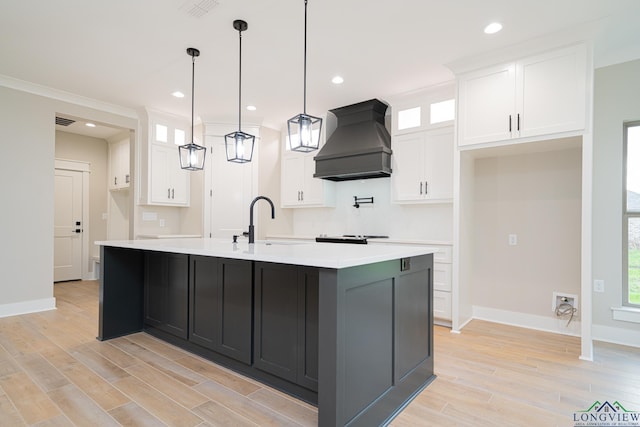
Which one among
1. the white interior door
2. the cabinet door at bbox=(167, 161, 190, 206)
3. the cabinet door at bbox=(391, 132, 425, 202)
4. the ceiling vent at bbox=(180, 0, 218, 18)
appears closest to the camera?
the ceiling vent at bbox=(180, 0, 218, 18)

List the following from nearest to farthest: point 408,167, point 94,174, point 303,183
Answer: point 408,167 → point 303,183 → point 94,174

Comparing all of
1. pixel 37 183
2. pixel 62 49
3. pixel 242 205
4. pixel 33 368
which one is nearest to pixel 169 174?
pixel 242 205

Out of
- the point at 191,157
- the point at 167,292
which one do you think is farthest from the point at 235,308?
the point at 191,157

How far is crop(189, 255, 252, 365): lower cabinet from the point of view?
2299 millimetres

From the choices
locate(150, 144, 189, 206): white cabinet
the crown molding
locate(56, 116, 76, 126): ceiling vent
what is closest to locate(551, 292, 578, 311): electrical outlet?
locate(150, 144, 189, 206): white cabinet

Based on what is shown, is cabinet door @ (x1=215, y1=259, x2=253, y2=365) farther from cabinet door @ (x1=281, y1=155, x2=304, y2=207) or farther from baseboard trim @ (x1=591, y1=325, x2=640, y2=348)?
baseboard trim @ (x1=591, y1=325, x2=640, y2=348)

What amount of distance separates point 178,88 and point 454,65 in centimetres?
324

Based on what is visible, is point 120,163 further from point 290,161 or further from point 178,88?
point 290,161

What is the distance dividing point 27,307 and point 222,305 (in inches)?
127

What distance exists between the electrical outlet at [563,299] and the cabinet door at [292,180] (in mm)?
3507

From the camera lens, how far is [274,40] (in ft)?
10.1

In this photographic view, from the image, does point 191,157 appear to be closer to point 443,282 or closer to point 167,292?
point 167,292

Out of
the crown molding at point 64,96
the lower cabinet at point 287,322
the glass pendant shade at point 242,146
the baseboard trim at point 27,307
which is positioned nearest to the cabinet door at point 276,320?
the lower cabinet at point 287,322

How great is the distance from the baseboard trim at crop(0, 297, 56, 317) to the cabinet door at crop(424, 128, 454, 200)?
4855mm
